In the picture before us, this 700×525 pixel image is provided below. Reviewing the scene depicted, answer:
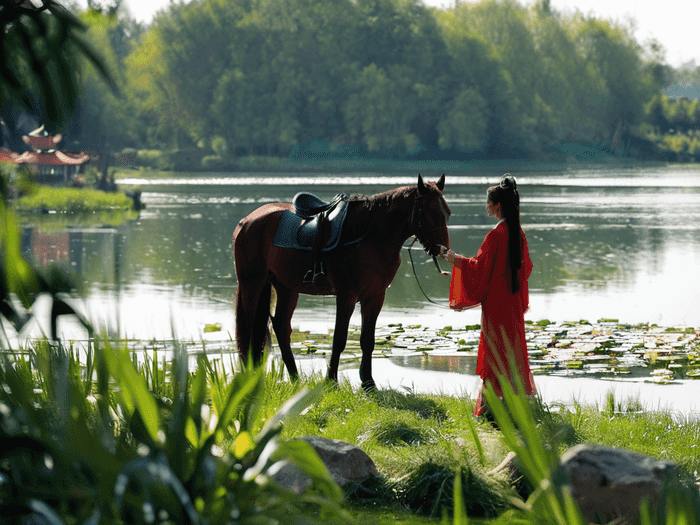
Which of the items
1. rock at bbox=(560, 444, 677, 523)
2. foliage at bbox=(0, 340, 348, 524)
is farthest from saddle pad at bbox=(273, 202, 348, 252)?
foliage at bbox=(0, 340, 348, 524)

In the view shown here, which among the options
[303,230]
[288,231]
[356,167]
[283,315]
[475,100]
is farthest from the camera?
[475,100]

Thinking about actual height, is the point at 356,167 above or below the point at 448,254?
below

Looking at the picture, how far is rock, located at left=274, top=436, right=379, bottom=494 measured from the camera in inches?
183

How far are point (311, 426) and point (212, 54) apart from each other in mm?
89459

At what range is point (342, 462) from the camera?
473 cm

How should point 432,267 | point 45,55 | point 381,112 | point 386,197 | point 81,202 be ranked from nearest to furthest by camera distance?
point 45,55 < point 386,197 < point 432,267 < point 81,202 < point 381,112

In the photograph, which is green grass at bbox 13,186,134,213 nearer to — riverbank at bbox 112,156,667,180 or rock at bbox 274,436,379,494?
rock at bbox 274,436,379,494

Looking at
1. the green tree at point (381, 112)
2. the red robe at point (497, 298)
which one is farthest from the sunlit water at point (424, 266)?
the green tree at point (381, 112)

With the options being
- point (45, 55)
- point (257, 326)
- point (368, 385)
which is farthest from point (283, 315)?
point (45, 55)

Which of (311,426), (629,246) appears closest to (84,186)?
(629,246)

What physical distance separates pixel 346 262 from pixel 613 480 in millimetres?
3515

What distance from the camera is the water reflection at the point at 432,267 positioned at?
12.5m

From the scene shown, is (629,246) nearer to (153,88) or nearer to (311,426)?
(311,426)

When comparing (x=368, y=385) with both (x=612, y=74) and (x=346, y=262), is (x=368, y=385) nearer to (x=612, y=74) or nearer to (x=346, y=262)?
(x=346, y=262)
